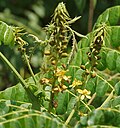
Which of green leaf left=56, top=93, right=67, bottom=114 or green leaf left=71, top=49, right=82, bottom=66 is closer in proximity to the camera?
green leaf left=56, top=93, right=67, bottom=114

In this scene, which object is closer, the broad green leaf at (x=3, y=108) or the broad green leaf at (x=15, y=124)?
the broad green leaf at (x=15, y=124)

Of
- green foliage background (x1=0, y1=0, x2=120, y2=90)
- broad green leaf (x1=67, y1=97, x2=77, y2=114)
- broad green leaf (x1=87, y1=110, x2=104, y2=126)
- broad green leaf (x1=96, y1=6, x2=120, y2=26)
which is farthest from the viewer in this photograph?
green foliage background (x1=0, y1=0, x2=120, y2=90)

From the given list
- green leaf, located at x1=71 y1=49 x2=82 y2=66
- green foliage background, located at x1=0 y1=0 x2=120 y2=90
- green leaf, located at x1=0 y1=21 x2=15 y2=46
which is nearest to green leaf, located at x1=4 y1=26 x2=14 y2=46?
green leaf, located at x1=0 y1=21 x2=15 y2=46

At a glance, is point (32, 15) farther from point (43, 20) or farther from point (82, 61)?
point (82, 61)

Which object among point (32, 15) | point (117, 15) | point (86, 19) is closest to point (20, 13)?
point (32, 15)

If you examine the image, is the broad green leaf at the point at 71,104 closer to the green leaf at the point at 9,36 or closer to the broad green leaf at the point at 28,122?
A: the green leaf at the point at 9,36

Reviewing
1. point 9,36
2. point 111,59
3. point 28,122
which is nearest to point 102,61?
point 111,59

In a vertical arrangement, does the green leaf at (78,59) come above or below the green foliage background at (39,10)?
below

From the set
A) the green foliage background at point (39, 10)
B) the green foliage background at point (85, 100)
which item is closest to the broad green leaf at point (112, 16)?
the green foliage background at point (85, 100)

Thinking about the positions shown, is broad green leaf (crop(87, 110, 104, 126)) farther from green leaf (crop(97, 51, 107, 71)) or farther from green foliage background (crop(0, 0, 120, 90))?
green foliage background (crop(0, 0, 120, 90))
